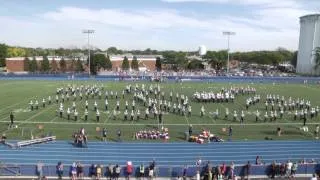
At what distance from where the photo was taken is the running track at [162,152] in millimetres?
20361

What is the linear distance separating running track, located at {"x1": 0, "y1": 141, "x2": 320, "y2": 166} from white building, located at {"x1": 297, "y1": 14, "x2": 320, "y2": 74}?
67.0 m

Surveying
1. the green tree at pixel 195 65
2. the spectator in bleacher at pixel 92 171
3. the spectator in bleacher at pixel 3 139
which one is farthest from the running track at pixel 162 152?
the green tree at pixel 195 65

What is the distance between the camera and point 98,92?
4181cm

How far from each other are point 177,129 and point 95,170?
10.1m

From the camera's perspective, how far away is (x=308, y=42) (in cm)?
9056

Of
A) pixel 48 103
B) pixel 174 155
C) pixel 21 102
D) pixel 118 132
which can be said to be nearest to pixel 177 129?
pixel 118 132

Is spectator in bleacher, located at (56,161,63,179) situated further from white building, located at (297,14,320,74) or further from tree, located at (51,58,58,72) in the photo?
white building, located at (297,14,320,74)

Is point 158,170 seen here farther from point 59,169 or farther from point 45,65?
point 45,65

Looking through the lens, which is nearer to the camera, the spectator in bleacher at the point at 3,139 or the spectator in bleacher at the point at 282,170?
the spectator in bleacher at the point at 282,170

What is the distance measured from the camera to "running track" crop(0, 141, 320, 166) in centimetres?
2036

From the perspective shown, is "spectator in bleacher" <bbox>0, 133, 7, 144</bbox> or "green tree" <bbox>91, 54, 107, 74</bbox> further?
"green tree" <bbox>91, 54, 107, 74</bbox>

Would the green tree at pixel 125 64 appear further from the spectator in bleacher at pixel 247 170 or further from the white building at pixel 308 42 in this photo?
the spectator in bleacher at pixel 247 170

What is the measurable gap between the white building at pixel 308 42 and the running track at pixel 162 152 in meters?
67.0

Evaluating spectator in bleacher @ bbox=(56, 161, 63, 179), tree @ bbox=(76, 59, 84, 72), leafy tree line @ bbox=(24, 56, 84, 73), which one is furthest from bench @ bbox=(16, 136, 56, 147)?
tree @ bbox=(76, 59, 84, 72)
